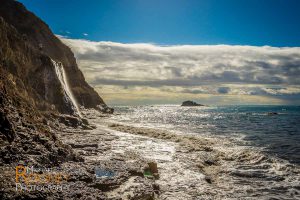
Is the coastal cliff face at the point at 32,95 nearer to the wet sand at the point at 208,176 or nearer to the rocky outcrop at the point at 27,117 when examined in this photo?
the rocky outcrop at the point at 27,117

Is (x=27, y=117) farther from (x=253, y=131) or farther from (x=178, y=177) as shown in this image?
(x=253, y=131)

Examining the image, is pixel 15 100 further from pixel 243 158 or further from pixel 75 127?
pixel 75 127

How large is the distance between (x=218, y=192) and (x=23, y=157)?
988 centimetres

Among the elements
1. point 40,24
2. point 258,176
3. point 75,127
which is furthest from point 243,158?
point 40,24

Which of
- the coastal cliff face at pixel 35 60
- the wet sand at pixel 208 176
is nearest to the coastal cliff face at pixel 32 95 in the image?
the coastal cliff face at pixel 35 60

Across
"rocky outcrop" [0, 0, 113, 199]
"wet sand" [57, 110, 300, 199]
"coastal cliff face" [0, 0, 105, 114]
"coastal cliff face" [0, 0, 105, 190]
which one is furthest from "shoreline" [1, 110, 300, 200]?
"coastal cliff face" [0, 0, 105, 114]

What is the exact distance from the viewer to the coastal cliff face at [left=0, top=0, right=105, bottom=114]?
24.6m

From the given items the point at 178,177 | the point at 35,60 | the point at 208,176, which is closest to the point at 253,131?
the point at 208,176

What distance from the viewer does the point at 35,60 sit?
44.3 metres

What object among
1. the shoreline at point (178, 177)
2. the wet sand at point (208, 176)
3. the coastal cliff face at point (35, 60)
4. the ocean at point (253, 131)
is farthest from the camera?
the ocean at point (253, 131)

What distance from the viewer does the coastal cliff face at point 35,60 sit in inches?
967

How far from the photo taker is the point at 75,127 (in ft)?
108

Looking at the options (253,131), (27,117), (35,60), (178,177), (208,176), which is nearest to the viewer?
(27,117)

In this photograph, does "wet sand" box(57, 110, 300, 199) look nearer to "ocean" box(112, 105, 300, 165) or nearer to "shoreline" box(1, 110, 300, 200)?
"shoreline" box(1, 110, 300, 200)
